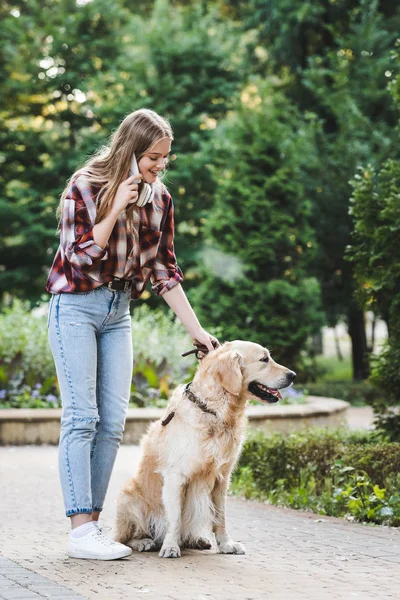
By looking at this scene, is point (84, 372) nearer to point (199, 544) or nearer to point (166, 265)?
point (166, 265)

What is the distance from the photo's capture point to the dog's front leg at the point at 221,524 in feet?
16.5

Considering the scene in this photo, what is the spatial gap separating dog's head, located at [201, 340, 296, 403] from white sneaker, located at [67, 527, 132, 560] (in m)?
0.98

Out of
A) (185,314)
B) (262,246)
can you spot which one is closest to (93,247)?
(185,314)

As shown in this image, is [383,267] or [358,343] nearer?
[383,267]

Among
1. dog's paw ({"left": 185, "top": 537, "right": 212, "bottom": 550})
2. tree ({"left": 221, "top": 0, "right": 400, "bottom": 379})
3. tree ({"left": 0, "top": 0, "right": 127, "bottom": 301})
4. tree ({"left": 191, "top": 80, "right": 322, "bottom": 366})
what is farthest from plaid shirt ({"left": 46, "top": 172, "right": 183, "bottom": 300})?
tree ({"left": 0, "top": 0, "right": 127, "bottom": 301})

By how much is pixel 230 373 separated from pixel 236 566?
0.97 metres

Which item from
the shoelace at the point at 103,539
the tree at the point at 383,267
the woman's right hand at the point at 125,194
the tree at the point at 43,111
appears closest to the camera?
the woman's right hand at the point at 125,194

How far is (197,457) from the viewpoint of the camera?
16.0ft

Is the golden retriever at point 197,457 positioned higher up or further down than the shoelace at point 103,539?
higher up

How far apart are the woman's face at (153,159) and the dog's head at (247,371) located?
3.27 ft

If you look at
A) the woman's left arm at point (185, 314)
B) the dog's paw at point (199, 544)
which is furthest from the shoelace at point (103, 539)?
the woman's left arm at point (185, 314)

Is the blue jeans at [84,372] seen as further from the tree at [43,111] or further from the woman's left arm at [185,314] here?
the tree at [43,111]

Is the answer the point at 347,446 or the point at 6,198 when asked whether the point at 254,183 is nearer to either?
the point at 6,198

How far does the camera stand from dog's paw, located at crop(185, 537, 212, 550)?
16.6 feet
